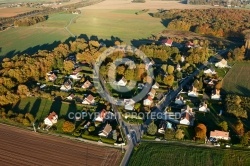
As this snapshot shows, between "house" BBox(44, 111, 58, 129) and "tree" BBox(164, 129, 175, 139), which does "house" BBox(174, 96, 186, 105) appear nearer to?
"tree" BBox(164, 129, 175, 139)

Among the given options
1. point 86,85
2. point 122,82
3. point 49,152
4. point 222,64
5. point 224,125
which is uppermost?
point 86,85

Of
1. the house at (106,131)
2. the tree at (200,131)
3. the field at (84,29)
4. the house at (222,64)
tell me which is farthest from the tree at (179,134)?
the field at (84,29)

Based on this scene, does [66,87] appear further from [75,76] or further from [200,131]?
[200,131]

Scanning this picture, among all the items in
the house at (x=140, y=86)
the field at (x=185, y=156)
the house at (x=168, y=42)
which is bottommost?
the field at (x=185, y=156)

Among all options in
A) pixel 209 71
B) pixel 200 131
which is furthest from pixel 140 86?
pixel 200 131

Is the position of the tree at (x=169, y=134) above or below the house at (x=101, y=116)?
below

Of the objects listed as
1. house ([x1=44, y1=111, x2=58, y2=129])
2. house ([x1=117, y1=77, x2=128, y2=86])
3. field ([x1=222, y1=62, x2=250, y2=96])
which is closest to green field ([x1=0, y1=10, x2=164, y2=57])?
house ([x1=117, y1=77, x2=128, y2=86])

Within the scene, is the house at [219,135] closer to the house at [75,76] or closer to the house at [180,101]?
the house at [180,101]
